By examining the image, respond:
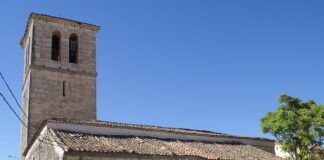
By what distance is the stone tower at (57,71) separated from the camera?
67.1ft

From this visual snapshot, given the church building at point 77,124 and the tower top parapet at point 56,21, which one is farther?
the tower top parapet at point 56,21

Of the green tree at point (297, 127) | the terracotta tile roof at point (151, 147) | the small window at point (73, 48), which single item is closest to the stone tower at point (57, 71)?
the small window at point (73, 48)

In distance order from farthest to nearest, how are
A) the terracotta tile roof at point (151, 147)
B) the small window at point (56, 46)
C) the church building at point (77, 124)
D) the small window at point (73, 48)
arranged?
1. the small window at point (73, 48)
2. the small window at point (56, 46)
3. the church building at point (77, 124)
4. the terracotta tile roof at point (151, 147)

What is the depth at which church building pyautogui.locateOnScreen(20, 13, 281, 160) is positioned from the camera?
47.7 feet

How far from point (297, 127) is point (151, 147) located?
258 inches

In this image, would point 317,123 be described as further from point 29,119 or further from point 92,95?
point 29,119

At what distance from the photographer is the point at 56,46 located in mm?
22438

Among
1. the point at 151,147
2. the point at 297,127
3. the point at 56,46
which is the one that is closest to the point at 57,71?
the point at 56,46

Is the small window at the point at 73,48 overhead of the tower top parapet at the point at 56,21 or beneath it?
beneath

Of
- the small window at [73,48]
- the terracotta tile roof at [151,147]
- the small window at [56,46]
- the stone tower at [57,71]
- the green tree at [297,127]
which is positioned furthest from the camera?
the small window at [73,48]

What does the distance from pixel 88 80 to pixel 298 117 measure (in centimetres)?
1052

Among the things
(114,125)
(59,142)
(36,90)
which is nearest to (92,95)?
(36,90)

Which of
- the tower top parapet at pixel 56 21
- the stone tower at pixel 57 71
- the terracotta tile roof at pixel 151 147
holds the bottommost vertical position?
the terracotta tile roof at pixel 151 147

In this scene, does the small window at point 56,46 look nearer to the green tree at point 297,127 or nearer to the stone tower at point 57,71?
the stone tower at point 57,71
